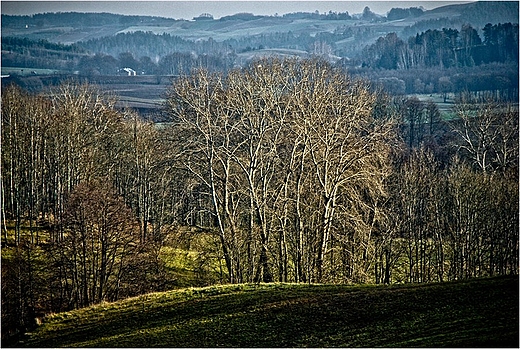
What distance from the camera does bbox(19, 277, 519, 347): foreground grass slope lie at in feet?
66.1

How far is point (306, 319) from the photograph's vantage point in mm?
23375

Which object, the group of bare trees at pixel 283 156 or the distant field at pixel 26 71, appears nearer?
the group of bare trees at pixel 283 156

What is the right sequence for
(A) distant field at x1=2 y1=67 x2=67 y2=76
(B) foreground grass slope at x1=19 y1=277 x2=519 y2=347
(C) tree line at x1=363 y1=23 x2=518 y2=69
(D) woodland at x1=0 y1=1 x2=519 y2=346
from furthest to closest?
1. (C) tree line at x1=363 y1=23 x2=518 y2=69
2. (A) distant field at x1=2 y1=67 x2=67 y2=76
3. (D) woodland at x1=0 y1=1 x2=519 y2=346
4. (B) foreground grass slope at x1=19 y1=277 x2=519 y2=347

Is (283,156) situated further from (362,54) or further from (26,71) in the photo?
(362,54)

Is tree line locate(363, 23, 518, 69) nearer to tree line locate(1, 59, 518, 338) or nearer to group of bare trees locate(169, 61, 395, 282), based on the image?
tree line locate(1, 59, 518, 338)

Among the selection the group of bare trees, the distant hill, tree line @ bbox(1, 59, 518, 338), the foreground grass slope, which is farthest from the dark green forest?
the foreground grass slope

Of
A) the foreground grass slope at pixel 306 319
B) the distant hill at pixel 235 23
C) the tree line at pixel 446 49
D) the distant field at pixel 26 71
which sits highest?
the distant hill at pixel 235 23

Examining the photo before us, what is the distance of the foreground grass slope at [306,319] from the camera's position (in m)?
20.1

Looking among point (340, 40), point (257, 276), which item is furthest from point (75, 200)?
point (340, 40)

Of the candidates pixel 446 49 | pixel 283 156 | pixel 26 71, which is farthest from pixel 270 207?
pixel 446 49

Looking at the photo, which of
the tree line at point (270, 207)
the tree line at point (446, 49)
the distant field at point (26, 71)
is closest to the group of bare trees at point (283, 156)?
the tree line at point (270, 207)

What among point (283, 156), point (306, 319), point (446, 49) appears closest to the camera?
point (306, 319)

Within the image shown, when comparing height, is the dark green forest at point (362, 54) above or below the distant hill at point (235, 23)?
below

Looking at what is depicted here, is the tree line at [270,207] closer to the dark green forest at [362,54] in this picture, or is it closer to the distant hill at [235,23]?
the distant hill at [235,23]
